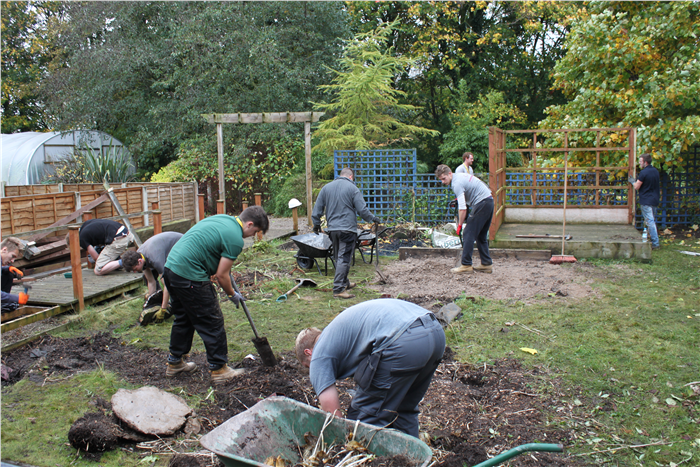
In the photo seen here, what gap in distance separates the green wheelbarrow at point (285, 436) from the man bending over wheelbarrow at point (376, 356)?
0.13 m

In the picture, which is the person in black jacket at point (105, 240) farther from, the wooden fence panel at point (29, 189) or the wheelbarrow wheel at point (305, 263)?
the wooden fence panel at point (29, 189)

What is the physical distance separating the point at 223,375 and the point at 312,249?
3.91m

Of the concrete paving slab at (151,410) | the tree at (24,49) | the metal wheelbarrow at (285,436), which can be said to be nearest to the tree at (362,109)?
the concrete paving slab at (151,410)

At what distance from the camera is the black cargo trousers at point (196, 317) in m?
4.25

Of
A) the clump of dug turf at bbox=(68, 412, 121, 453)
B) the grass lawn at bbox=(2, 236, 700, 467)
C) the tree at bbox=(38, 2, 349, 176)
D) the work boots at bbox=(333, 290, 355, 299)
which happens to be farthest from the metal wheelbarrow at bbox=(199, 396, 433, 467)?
the tree at bbox=(38, 2, 349, 176)

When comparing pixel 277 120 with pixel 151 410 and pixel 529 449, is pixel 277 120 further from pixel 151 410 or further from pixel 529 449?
pixel 529 449

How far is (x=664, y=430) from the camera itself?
338cm

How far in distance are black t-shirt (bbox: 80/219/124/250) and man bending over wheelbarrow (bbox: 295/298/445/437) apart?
6.11m

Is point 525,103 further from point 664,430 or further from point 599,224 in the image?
point 664,430

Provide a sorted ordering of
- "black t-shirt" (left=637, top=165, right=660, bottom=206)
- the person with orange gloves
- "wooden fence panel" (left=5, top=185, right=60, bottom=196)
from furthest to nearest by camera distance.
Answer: "wooden fence panel" (left=5, top=185, right=60, bottom=196) < "black t-shirt" (left=637, top=165, right=660, bottom=206) < the person with orange gloves

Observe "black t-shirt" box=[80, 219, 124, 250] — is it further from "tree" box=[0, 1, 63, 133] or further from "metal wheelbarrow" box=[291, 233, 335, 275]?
"tree" box=[0, 1, 63, 133]

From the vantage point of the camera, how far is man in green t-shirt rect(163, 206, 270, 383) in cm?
420

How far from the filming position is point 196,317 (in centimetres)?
434

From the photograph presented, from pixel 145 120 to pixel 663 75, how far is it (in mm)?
15747
